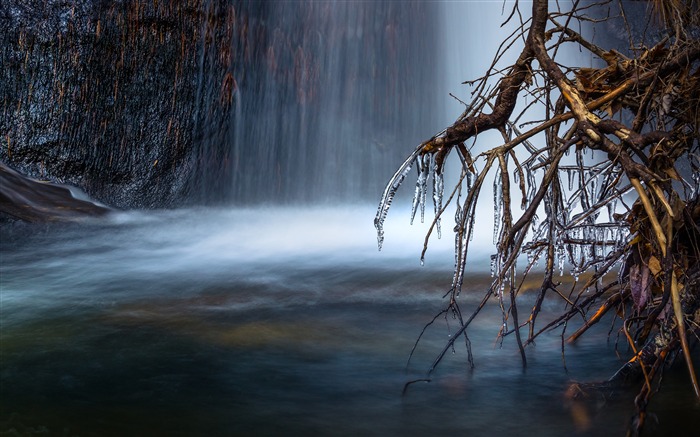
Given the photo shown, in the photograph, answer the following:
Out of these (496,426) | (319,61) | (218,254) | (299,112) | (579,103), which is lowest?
(496,426)

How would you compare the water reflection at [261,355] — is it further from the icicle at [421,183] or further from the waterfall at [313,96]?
the waterfall at [313,96]

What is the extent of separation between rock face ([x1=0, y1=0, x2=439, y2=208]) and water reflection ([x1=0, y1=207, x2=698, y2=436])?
2714 millimetres

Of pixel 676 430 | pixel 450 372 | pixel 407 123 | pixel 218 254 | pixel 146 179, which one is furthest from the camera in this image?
pixel 407 123

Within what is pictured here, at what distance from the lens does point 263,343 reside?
3.85m

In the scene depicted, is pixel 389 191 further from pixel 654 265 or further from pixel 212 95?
pixel 212 95

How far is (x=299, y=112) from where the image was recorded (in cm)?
1007

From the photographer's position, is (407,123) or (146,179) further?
(407,123)

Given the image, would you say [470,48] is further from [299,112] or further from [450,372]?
[450,372]

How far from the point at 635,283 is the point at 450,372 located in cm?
93

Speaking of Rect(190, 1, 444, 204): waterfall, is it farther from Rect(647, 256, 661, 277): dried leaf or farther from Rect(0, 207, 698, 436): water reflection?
Rect(647, 256, 661, 277): dried leaf

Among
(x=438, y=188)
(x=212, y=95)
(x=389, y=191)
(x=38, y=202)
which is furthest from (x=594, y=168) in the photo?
(x=212, y=95)

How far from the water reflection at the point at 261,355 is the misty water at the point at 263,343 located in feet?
0.03

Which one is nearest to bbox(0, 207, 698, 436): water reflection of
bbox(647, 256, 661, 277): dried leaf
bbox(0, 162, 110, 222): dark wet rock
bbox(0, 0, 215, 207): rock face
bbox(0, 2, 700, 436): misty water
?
bbox(0, 2, 700, 436): misty water

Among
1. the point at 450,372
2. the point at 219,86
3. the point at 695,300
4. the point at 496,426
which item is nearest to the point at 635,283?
the point at 695,300
